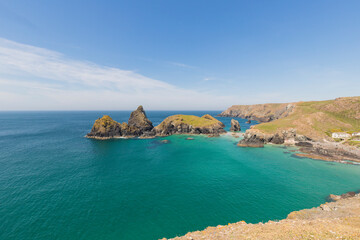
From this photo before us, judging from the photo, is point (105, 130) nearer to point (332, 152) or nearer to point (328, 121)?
point (332, 152)

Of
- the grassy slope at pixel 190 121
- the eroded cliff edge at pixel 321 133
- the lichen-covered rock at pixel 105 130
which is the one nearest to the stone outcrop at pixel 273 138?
the eroded cliff edge at pixel 321 133

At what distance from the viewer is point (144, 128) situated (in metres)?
110

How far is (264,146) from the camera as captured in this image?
75.9 metres

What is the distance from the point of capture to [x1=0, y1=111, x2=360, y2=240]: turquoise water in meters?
24.2

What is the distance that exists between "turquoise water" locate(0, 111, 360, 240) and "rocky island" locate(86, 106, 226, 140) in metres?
39.3

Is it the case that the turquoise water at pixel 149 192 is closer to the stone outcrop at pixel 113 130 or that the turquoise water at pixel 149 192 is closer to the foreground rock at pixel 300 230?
the foreground rock at pixel 300 230

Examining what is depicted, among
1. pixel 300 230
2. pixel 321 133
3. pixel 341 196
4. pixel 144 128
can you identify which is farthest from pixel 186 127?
pixel 300 230

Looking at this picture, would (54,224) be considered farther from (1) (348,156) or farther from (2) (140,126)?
(1) (348,156)

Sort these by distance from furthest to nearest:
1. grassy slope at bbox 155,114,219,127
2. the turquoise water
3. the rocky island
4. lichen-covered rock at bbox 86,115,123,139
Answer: grassy slope at bbox 155,114,219,127, the rocky island, lichen-covered rock at bbox 86,115,123,139, the turquoise water

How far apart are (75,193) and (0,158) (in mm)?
51714

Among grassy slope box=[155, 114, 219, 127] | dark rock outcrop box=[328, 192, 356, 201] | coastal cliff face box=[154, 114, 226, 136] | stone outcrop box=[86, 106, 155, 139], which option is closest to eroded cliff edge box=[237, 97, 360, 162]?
coastal cliff face box=[154, 114, 226, 136]

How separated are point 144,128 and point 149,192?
263ft

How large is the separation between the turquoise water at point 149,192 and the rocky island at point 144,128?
39.3 meters

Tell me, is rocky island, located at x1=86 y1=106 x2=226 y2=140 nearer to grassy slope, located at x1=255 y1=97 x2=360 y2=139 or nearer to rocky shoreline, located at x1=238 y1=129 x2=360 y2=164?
rocky shoreline, located at x1=238 y1=129 x2=360 y2=164
